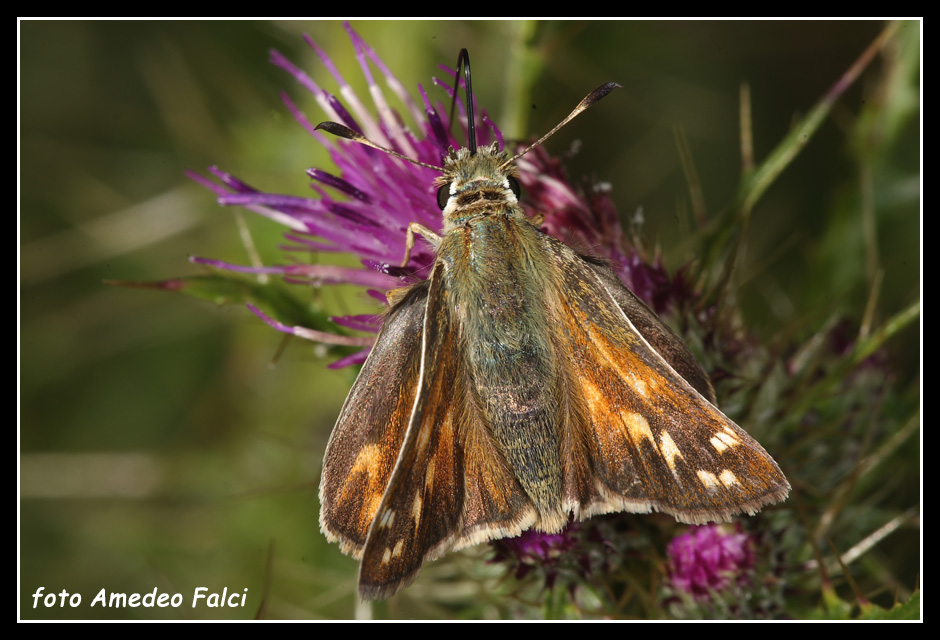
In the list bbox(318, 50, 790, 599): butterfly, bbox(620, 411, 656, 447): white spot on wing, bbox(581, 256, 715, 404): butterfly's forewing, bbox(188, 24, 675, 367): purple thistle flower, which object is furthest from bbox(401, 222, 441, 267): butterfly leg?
bbox(620, 411, 656, 447): white spot on wing

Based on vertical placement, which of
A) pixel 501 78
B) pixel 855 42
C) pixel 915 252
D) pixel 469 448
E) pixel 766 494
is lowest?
pixel 469 448

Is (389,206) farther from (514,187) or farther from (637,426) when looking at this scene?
(637,426)

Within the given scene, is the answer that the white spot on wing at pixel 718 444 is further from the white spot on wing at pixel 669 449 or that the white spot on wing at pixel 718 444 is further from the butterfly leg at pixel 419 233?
the butterfly leg at pixel 419 233

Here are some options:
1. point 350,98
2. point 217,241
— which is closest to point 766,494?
point 350,98

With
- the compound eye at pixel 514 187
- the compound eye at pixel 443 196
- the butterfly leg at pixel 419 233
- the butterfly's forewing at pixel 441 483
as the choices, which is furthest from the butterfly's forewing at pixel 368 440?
the compound eye at pixel 514 187

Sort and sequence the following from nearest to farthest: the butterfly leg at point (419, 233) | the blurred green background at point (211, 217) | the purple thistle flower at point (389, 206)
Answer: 1. the butterfly leg at point (419, 233)
2. the purple thistle flower at point (389, 206)
3. the blurred green background at point (211, 217)

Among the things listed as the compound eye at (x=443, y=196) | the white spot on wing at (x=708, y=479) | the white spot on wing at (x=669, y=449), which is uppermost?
the compound eye at (x=443, y=196)

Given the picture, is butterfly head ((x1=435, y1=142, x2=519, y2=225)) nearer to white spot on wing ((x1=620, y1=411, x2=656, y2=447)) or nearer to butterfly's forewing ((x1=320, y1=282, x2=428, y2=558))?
butterfly's forewing ((x1=320, y1=282, x2=428, y2=558))

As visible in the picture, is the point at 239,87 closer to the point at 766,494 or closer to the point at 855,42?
the point at 855,42
